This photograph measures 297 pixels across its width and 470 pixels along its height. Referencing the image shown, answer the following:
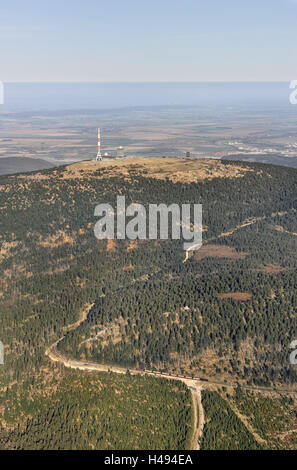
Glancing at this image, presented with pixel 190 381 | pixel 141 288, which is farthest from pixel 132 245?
pixel 190 381

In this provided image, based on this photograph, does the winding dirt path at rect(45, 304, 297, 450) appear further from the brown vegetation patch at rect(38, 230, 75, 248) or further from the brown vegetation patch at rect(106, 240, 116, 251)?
the brown vegetation patch at rect(106, 240, 116, 251)

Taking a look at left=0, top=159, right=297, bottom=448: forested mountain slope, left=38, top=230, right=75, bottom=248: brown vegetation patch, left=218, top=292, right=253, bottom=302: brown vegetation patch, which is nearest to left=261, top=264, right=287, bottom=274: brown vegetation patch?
left=0, top=159, right=297, bottom=448: forested mountain slope

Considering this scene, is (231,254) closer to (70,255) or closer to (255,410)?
(70,255)

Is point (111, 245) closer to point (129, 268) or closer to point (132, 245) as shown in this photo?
point (132, 245)

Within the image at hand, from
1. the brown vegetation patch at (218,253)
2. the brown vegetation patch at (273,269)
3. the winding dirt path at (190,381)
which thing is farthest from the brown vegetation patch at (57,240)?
the brown vegetation patch at (273,269)

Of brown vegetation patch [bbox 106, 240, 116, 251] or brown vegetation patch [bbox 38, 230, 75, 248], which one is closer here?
brown vegetation patch [bbox 38, 230, 75, 248]
